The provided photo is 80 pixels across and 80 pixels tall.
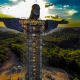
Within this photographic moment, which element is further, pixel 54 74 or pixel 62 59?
pixel 62 59

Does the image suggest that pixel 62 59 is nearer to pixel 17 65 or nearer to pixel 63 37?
pixel 17 65

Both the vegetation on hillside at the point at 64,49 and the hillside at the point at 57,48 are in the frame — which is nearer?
the hillside at the point at 57,48

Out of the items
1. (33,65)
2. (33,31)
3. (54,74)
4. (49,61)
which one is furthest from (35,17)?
(49,61)

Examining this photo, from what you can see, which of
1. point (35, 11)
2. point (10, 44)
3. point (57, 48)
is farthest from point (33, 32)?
point (10, 44)

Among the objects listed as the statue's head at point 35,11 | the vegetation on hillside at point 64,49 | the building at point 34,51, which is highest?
the statue's head at point 35,11


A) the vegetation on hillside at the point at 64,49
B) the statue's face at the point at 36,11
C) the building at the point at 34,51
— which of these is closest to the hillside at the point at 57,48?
the vegetation on hillside at the point at 64,49

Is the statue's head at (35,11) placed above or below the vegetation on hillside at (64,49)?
above

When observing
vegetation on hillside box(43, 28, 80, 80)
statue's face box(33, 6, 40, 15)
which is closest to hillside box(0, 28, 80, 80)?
vegetation on hillside box(43, 28, 80, 80)

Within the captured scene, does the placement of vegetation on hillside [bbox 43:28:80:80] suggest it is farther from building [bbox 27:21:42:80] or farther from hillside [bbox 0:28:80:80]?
building [bbox 27:21:42:80]

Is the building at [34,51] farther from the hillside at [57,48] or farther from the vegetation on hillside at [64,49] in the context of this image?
the vegetation on hillside at [64,49]

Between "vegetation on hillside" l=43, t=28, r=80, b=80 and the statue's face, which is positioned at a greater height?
the statue's face

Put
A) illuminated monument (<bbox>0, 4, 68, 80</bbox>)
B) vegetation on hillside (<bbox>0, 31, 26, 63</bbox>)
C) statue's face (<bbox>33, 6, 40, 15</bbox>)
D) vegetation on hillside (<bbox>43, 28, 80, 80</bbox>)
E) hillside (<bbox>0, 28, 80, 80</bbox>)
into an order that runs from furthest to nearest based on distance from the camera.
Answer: vegetation on hillside (<bbox>0, 31, 26, 63</bbox>), vegetation on hillside (<bbox>43, 28, 80, 80</bbox>), hillside (<bbox>0, 28, 80, 80</bbox>), statue's face (<bbox>33, 6, 40, 15</bbox>), illuminated monument (<bbox>0, 4, 68, 80</bbox>)
